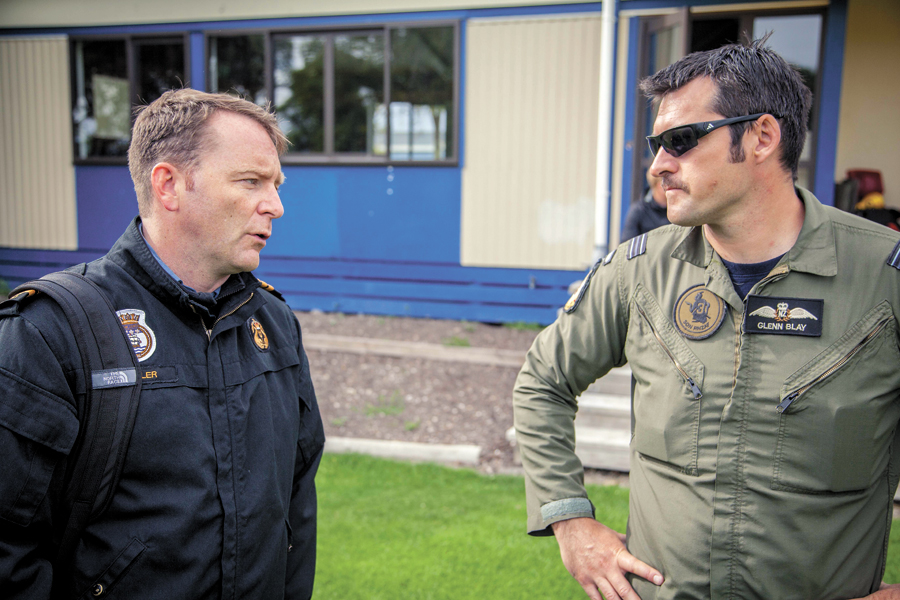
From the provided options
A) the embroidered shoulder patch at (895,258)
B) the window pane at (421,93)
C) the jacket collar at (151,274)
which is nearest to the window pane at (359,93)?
the window pane at (421,93)

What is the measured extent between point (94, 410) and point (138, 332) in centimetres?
22

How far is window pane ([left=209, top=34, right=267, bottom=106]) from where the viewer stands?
29.2 feet

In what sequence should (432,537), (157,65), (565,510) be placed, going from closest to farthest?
(565,510), (432,537), (157,65)

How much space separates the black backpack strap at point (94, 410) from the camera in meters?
1.56

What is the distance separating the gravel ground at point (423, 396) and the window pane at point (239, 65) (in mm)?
3399

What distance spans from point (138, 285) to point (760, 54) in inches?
66.3

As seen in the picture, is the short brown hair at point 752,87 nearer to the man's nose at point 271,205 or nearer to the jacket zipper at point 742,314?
→ the jacket zipper at point 742,314

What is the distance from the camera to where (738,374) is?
1.71m

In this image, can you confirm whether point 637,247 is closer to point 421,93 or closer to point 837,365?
point 837,365

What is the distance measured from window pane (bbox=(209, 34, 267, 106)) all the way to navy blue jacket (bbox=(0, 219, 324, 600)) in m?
7.64

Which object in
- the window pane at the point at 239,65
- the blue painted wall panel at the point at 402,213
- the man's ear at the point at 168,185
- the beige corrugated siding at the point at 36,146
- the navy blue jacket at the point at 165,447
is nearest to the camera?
the navy blue jacket at the point at 165,447

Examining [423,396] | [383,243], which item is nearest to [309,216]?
[383,243]

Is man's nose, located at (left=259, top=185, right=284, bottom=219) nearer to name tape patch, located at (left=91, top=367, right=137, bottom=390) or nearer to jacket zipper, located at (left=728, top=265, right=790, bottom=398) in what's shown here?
name tape patch, located at (left=91, top=367, right=137, bottom=390)

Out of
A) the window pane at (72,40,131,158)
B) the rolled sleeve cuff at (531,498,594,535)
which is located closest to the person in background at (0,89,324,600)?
the rolled sleeve cuff at (531,498,594,535)
